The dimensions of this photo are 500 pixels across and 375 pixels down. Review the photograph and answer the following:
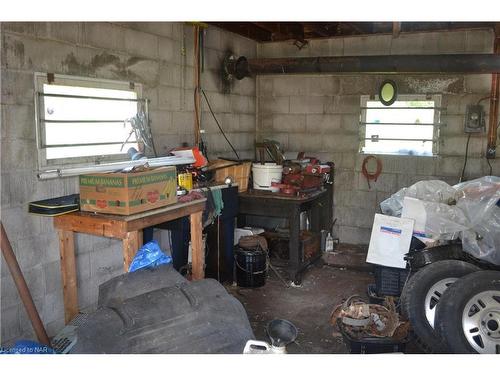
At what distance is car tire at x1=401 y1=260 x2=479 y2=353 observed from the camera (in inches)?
130

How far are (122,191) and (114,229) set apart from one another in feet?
0.82

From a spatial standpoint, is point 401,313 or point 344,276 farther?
point 344,276

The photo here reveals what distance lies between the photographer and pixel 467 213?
3689 mm

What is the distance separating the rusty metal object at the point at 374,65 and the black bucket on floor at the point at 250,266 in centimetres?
215

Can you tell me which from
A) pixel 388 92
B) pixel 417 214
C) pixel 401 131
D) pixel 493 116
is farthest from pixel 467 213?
pixel 388 92

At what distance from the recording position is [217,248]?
4.68 m

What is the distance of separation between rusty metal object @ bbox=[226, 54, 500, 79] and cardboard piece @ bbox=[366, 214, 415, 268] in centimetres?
180

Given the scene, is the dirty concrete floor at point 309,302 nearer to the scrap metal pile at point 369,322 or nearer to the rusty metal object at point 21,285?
the scrap metal pile at point 369,322

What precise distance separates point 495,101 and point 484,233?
2.37 meters

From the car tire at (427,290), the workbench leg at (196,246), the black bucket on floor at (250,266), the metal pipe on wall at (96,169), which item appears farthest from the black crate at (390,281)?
the metal pipe on wall at (96,169)

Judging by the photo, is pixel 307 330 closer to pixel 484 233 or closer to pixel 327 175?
pixel 484 233

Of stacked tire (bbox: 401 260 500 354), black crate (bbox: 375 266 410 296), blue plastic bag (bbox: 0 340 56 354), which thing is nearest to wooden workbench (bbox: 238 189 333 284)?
black crate (bbox: 375 266 410 296)

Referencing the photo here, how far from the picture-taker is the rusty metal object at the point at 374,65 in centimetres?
472
